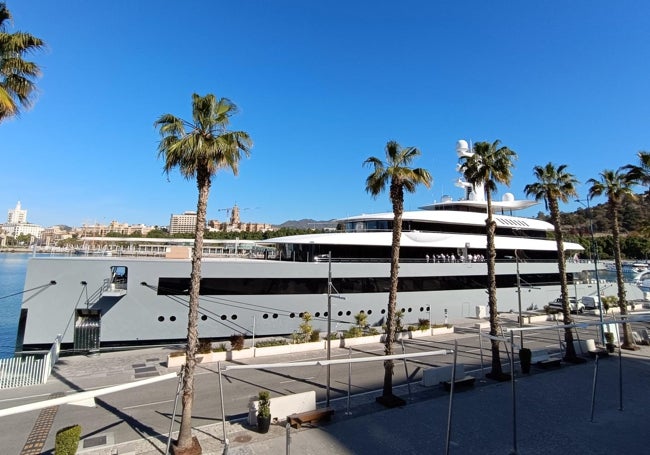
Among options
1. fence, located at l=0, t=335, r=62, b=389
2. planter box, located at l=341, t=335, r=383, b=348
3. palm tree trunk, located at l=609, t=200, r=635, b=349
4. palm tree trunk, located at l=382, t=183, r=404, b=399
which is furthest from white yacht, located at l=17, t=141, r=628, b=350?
palm tree trunk, located at l=609, t=200, r=635, b=349

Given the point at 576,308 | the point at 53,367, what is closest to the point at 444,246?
the point at 576,308

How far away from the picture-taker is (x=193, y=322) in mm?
8977

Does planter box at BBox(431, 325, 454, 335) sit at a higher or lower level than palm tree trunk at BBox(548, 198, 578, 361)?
lower

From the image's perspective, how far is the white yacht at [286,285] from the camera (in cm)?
1742

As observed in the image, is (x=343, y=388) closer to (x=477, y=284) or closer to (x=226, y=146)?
(x=226, y=146)

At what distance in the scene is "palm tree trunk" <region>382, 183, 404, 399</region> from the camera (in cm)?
1135

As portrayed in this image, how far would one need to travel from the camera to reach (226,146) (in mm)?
9461

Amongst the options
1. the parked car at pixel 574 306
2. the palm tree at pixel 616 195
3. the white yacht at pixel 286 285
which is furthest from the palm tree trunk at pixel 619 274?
the parked car at pixel 574 306

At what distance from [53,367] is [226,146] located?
13497 mm

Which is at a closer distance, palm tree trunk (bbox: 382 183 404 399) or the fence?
palm tree trunk (bbox: 382 183 404 399)

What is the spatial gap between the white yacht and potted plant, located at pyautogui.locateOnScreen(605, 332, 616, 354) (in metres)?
5.29

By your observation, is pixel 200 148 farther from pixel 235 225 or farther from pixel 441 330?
pixel 235 225

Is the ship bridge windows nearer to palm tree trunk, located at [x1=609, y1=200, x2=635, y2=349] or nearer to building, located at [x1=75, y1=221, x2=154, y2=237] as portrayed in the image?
palm tree trunk, located at [x1=609, y1=200, x2=635, y2=349]

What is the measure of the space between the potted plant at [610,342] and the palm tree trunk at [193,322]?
2094 centimetres
